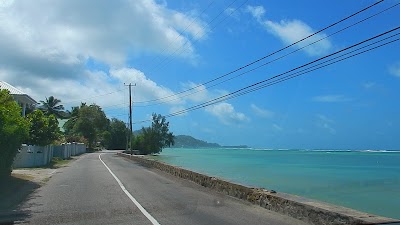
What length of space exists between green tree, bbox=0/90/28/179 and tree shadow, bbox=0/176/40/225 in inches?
23.8

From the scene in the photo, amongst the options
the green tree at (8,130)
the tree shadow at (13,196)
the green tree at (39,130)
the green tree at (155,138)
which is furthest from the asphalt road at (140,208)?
the green tree at (155,138)

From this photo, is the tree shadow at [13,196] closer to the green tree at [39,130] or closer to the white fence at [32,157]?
the white fence at [32,157]

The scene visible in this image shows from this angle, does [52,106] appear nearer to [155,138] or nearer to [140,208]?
[155,138]

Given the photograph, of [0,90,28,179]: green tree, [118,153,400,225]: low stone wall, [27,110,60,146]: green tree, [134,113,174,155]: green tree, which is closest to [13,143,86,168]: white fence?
[27,110,60,146]: green tree

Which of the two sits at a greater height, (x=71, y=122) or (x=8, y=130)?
(x=71, y=122)

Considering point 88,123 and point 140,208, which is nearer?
point 140,208

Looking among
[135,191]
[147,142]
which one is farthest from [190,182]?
[147,142]

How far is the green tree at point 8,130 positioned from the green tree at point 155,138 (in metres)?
114

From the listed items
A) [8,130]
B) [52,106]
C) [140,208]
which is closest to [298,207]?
[140,208]

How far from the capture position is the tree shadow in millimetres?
12133

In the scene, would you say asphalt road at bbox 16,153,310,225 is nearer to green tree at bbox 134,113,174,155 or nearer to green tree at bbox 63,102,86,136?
green tree at bbox 63,102,86,136

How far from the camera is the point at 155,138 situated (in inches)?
5408

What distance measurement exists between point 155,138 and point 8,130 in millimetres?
119237

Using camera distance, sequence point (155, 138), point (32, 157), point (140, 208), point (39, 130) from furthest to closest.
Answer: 1. point (155, 138)
2. point (39, 130)
3. point (32, 157)
4. point (140, 208)
